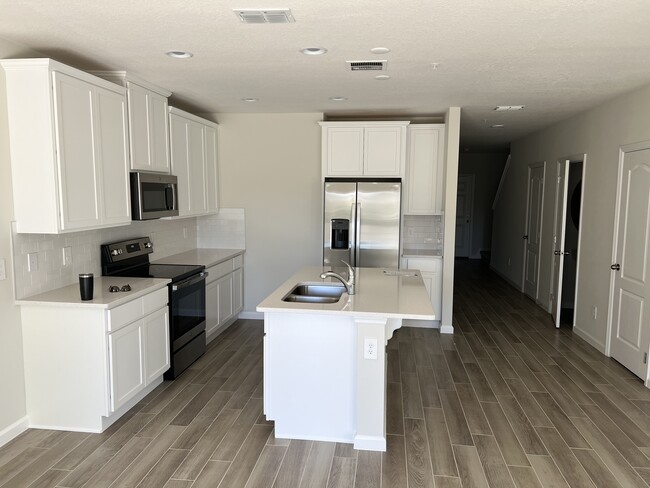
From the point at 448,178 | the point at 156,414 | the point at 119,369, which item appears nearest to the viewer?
the point at 119,369

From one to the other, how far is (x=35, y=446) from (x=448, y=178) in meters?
4.53

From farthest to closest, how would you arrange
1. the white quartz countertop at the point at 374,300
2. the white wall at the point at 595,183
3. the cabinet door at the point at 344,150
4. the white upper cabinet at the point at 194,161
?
the cabinet door at the point at 344,150 → the white upper cabinet at the point at 194,161 → the white wall at the point at 595,183 → the white quartz countertop at the point at 374,300

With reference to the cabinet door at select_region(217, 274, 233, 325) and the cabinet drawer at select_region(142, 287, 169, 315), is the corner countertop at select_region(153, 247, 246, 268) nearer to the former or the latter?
the cabinet door at select_region(217, 274, 233, 325)

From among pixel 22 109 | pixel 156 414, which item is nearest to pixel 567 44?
pixel 22 109

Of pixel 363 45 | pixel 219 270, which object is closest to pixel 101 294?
pixel 219 270

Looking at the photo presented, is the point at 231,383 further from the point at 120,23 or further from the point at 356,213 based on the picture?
the point at 120,23

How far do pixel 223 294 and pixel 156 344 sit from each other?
5.47ft

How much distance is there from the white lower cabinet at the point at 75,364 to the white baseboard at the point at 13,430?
0.05 m

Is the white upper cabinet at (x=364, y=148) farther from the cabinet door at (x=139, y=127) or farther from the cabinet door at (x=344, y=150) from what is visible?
the cabinet door at (x=139, y=127)

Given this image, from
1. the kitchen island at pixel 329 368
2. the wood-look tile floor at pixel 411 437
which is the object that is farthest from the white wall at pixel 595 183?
the kitchen island at pixel 329 368

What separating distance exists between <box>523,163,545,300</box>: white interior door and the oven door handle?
4.96m

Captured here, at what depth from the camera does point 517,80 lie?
401 cm

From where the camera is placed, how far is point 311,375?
10.4 feet

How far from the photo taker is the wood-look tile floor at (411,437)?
2752 millimetres
